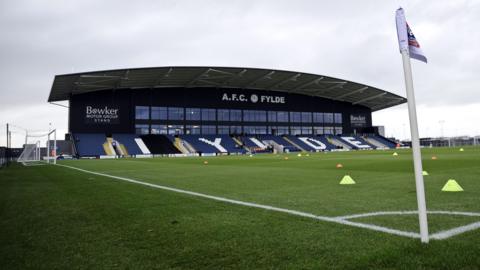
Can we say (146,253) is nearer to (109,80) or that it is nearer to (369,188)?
(369,188)

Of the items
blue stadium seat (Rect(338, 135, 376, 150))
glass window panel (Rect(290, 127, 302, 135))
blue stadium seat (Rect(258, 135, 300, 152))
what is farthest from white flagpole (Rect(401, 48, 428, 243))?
blue stadium seat (Rect(338, 135, 376, 150))

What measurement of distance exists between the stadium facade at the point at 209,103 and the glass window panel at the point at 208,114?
0.20 meters

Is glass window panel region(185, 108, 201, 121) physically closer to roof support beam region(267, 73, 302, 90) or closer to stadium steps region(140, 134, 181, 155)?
stadium steps region(140, 134, 181, 155)

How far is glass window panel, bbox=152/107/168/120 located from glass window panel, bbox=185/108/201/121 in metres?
4.05

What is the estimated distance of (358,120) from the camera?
84.9 m

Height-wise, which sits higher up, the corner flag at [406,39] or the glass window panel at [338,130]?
the glass window panel at [338,130]

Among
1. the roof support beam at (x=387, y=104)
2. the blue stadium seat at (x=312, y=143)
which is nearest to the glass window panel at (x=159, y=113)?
the blue stadium seat at (x=312, y=143)

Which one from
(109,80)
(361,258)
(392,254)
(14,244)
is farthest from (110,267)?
(109,80)

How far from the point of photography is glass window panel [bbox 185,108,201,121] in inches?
2672

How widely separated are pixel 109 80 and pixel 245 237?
2214 inches

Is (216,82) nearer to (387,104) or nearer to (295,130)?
(295,130)

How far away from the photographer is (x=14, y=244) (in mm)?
4312

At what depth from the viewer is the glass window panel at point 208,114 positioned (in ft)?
227

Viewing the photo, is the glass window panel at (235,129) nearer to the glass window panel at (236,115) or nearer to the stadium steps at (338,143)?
the glass window panel at (236,115)
